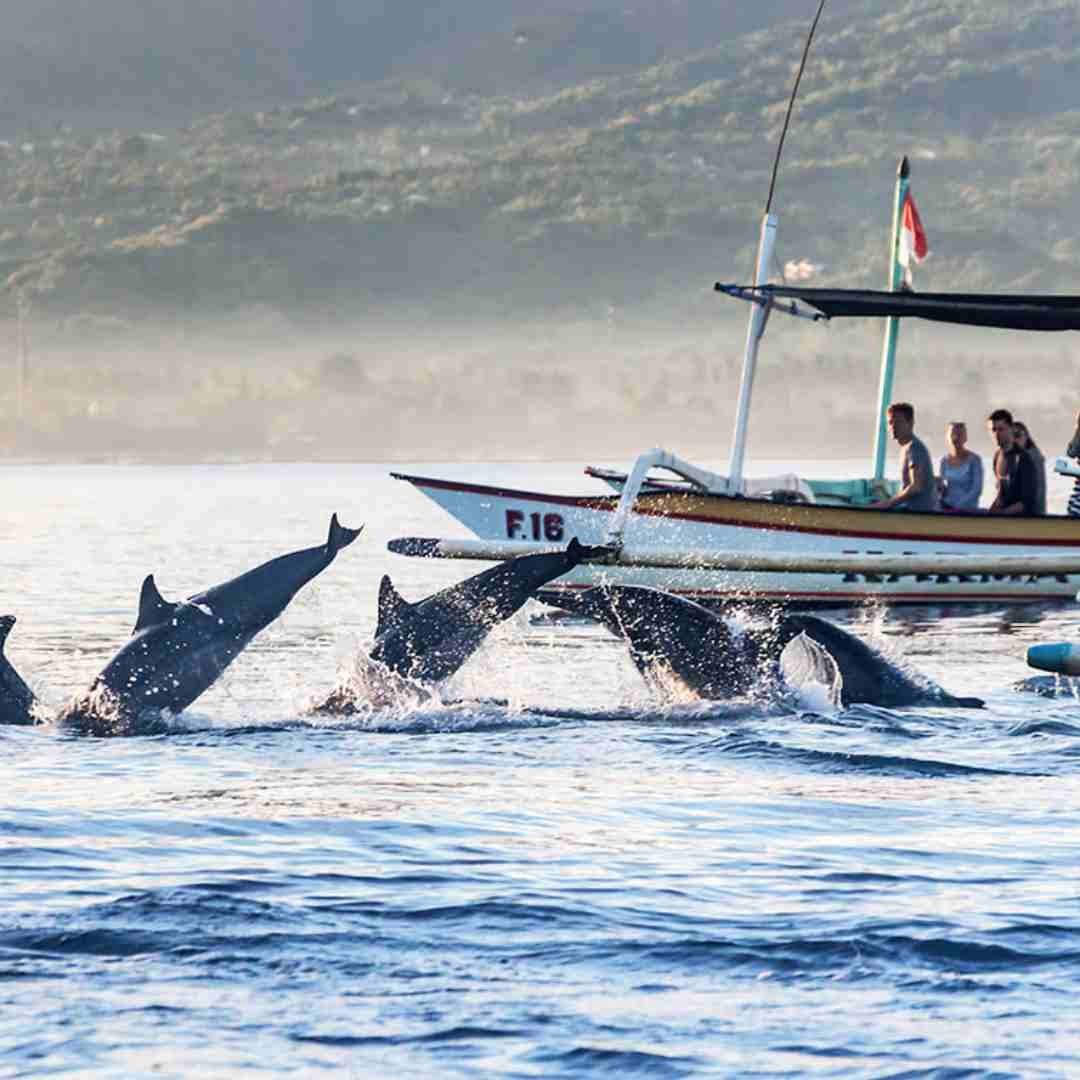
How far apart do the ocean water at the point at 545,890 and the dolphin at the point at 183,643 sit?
0.41 metres

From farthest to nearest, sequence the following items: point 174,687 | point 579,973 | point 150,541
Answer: point 150,541
point 174,687
point 579,973

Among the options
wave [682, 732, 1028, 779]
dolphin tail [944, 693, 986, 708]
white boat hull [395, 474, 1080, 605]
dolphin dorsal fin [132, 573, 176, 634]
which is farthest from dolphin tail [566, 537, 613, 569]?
white boat hull [395, 474, 1080, 605]

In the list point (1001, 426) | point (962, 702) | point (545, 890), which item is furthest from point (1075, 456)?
point (545, 890)

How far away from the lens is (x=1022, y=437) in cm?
3134

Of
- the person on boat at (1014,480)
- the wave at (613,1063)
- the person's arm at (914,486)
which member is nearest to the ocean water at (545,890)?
the wave at (613,1063)

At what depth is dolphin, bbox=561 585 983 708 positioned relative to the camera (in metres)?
17.3

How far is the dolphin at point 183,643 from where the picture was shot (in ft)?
55.3

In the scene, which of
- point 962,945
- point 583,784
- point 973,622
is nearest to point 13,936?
point 962,945

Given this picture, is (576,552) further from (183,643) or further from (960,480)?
(960,480)

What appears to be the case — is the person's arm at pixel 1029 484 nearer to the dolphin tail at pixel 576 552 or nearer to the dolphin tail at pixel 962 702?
the dolphin tail at pixel 962 702

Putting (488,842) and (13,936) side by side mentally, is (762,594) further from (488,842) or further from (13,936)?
(13,936)

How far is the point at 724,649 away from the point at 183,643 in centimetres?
423

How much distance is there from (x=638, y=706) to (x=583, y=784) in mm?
3737

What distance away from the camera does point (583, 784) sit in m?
14.4
